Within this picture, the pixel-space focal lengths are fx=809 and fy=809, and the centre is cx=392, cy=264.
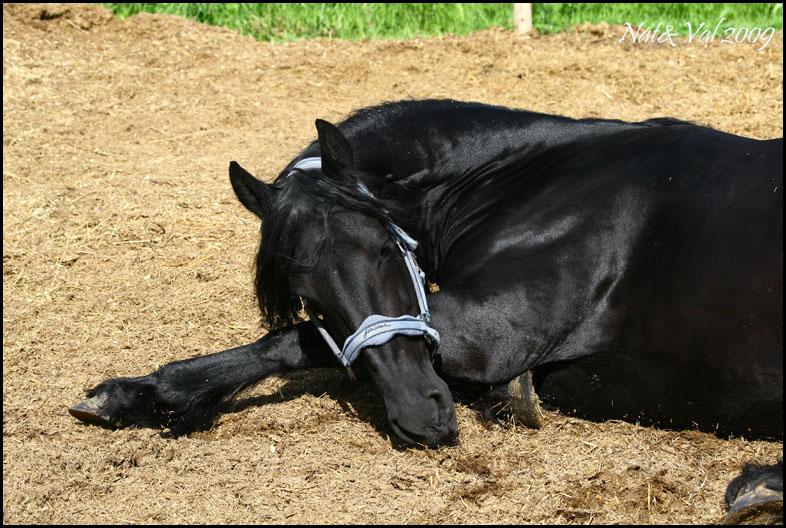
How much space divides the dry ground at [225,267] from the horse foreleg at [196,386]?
0.09 meters

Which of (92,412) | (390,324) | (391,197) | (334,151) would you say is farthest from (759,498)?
(92,412)

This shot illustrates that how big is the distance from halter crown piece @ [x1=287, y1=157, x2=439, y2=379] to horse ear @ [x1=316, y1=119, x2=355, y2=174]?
0.33 feet

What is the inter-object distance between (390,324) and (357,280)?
0.21 metres

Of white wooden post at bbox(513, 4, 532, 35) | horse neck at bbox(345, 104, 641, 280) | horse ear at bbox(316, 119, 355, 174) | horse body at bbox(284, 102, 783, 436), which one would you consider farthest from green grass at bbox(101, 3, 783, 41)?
horse ear at bbox(316, 119, 355, 174)

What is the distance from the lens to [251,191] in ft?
10.7

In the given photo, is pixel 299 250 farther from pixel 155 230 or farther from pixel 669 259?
pixel 155 230

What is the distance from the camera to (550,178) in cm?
364

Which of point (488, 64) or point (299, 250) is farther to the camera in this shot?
point (488, 64)

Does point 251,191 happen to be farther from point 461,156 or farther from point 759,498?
point 759,498

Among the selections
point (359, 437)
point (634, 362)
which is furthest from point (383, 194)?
point (634, 362)

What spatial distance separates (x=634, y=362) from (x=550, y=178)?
36.1 inches

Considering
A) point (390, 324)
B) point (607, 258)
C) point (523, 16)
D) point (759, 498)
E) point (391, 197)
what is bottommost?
point (759, 498)

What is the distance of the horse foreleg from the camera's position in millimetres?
3521

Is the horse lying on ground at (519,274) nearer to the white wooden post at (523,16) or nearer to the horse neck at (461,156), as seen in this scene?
the horse neck at (461,156)
